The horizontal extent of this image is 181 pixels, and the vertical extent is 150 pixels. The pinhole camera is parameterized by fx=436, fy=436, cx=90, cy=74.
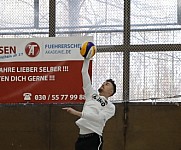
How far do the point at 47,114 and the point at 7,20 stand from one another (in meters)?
1.47

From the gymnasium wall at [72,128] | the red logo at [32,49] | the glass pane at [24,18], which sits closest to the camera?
the gymnasium wall at [72,128]

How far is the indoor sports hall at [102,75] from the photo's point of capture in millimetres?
5836

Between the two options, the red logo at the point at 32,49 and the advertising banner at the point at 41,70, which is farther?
the red logo at the point at 32,49

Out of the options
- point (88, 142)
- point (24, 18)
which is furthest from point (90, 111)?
point (24, 18)

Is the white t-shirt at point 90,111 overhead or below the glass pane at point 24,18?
below

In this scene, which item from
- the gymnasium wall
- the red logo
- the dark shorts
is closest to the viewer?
the dark shorts

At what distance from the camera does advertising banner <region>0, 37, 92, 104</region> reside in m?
5.84

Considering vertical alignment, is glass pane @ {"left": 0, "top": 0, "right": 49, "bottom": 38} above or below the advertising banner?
above

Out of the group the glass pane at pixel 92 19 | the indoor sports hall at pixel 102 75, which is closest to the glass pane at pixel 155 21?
the indoor sports hall at pixel 102 75

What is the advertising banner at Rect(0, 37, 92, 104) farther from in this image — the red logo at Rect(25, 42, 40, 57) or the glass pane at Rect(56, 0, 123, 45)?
the glass pane at Rect(56, 0, 123, 45)

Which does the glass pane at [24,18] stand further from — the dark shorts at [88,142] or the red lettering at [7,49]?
the dark shorts at [88,142]

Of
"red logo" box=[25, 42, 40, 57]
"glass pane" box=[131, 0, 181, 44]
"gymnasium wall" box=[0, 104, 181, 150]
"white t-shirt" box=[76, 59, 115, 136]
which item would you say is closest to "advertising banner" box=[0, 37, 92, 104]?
"red logo" box=[25, 42, 40, 57]

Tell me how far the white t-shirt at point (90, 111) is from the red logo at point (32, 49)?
2.22 m

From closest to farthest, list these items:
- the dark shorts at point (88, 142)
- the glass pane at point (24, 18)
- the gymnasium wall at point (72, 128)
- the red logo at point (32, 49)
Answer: the dark shorts at point (88, 142), the gymnasium wall at point (72, 128), the red logo at point (32, 49), the glass pane at point (24, 18)
